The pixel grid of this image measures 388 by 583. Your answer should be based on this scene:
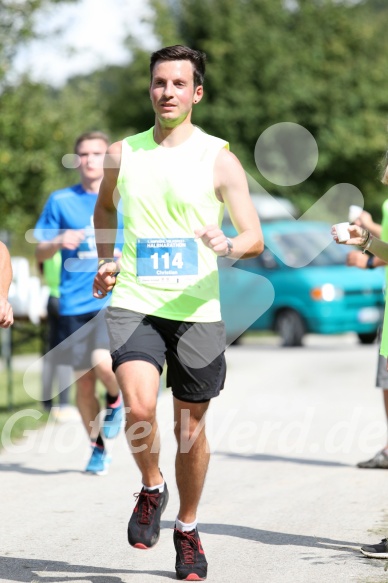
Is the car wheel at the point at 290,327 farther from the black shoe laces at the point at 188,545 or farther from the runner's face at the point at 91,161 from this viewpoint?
the black shoe laces at the point at 188,545

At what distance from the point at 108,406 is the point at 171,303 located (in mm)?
3456

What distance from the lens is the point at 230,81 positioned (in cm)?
3881

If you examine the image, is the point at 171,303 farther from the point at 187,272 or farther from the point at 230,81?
the point at 230,81

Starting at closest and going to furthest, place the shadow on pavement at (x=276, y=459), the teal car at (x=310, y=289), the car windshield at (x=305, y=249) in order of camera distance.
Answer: the shadow on pavement at (x=276, y=459)
the teal car at (x=310, y=289)
the car windshield at (x=305, y=249)

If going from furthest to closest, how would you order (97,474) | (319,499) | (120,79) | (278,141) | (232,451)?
(120,79) → (278,141) → (232,451) → (97,474) → (319,499)

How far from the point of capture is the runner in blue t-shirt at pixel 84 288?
8.45 m

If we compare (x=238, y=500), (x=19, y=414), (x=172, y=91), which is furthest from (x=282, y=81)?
(x=172, y=91)

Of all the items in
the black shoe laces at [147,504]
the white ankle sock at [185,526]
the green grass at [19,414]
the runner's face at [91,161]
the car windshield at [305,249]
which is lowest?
the green grass at [19,414]

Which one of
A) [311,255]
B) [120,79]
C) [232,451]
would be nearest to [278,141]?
[120,79]

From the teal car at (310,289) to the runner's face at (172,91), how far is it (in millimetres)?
14025

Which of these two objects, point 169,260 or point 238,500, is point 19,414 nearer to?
point 238,500

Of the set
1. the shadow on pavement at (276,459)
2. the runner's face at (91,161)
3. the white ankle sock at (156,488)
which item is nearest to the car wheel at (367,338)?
the shadow on pavement at (276,459)

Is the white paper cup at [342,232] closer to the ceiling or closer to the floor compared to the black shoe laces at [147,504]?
closer to the ceiling

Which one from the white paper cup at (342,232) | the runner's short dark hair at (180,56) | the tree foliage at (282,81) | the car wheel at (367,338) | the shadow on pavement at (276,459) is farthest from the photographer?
the tree foliage at (282,81)
